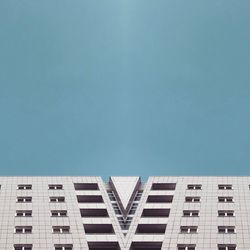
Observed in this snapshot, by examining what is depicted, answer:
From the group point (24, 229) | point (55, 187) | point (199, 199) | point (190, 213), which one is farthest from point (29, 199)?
point (199, 199)

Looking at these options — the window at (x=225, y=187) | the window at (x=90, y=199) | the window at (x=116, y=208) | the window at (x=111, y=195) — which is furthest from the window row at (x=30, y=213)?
the window at (x=225, y=187)

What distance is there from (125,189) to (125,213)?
482cm

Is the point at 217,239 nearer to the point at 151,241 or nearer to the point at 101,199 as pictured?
the point at 151,241

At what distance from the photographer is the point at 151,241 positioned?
84.4 metres

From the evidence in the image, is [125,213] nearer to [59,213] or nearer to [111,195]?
[111,195]

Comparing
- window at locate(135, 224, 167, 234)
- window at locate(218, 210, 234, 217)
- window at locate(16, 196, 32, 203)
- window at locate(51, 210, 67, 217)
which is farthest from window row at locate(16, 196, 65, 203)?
window at locate(218, 210, 234, 217)

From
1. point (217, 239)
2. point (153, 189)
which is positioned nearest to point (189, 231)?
point (217, 239)

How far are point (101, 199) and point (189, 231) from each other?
12.7 meters

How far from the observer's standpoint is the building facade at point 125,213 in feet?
275

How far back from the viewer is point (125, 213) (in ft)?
303

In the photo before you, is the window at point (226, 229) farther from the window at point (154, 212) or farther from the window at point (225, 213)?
the window at point (154, 212)

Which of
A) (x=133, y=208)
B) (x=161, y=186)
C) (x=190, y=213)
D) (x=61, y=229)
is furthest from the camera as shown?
(x=161, y=186)

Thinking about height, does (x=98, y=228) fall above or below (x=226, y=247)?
above

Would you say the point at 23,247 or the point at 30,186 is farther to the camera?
the point at 30,186
